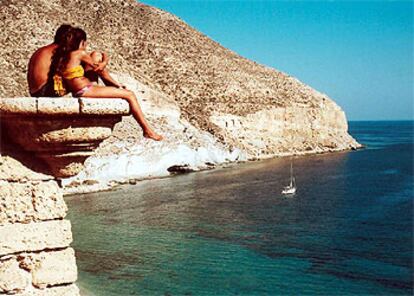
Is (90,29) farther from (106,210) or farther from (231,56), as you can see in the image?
(106,210)

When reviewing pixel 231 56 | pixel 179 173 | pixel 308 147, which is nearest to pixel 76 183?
pixel 179 173

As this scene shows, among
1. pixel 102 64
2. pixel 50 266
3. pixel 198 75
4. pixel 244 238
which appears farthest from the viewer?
pixel 198 75

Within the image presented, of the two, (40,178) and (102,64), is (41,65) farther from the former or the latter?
(40,178)

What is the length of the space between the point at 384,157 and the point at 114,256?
64.6m

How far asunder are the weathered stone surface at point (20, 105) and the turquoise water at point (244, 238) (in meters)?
17.1

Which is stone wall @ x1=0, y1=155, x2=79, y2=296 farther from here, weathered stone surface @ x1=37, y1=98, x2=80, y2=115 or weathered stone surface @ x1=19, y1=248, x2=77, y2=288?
weathered stone surface @ x1=37, y1=98, x2=80, y2=115

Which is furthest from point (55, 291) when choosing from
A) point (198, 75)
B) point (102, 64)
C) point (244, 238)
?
point (198, 75)

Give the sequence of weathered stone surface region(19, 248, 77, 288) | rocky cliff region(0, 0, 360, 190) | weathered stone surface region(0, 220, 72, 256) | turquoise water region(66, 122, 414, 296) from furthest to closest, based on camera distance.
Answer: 1. rocky cliff region(0, 0, 360, 190)
2. turquoise water region(66, 122, 414, 296)
3. weathered stone surface region(19, 248, 77, 288)
4. weathered stone surface region(0, 220, 72, 256)

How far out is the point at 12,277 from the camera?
4.36m

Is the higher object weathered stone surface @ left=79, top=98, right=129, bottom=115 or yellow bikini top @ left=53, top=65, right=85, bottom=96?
yellow bikini top @ left=53, top=65, right=85, bottom=96

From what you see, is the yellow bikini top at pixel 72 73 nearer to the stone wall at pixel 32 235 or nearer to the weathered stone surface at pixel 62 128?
the weathered stone surface at pixel 62 128

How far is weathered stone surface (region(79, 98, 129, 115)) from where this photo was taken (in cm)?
432

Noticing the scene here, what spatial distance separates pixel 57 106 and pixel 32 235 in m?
1.06

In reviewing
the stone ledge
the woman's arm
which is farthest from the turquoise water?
the stone ledge
